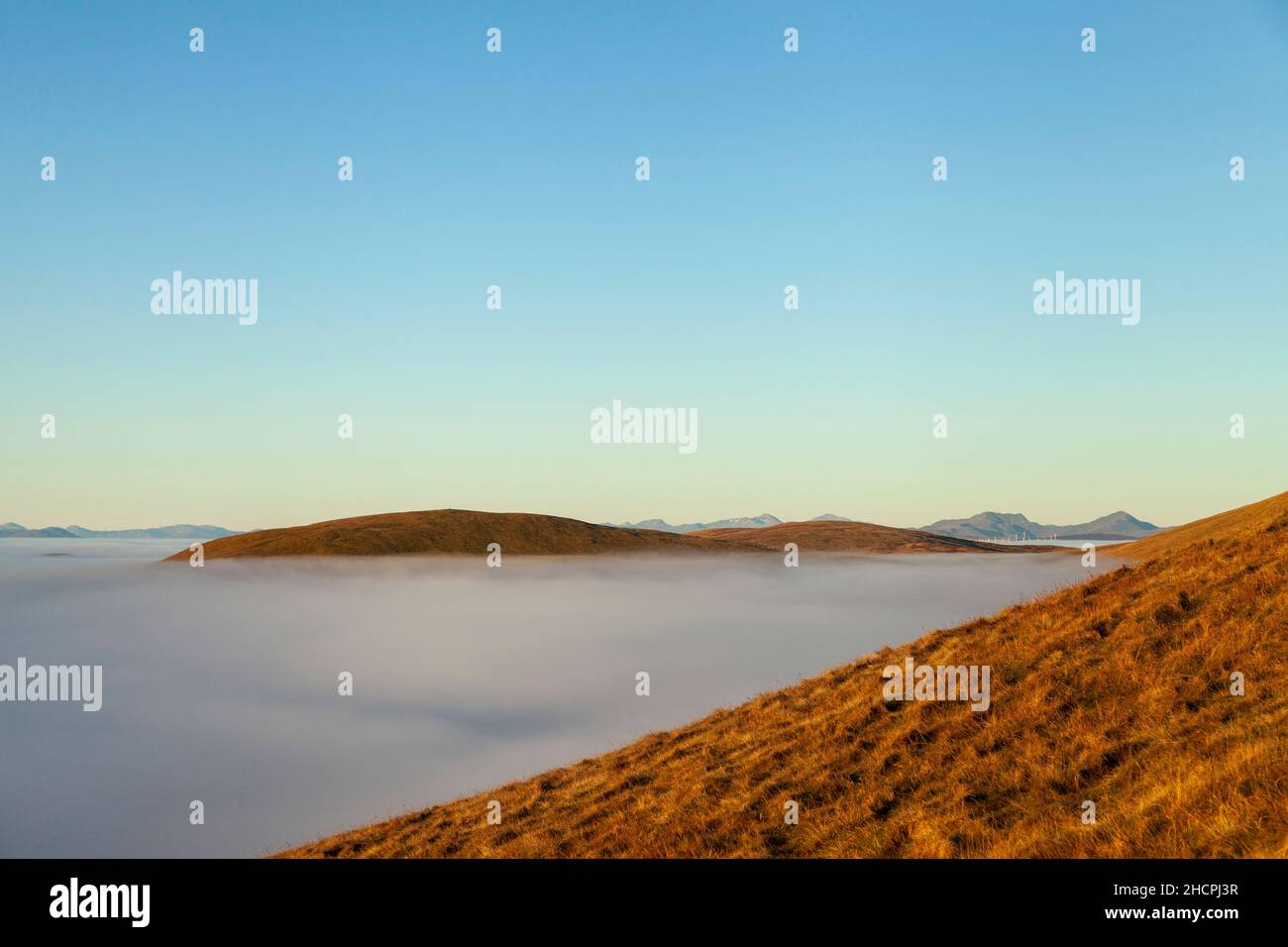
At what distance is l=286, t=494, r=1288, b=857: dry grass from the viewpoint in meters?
11.6

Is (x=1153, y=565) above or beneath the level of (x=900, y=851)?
above

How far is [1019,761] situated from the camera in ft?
48.9

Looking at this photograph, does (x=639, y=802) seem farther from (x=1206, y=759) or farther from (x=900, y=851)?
(x=1206, y=759)

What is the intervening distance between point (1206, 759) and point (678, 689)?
498ft

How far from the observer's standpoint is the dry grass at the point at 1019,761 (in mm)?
11617
